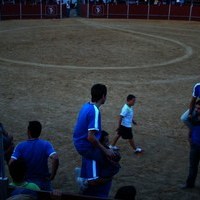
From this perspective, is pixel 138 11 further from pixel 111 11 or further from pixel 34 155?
pixel 34 155

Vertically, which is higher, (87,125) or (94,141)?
(87,125)

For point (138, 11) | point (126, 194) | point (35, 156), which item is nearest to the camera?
point (126, 194)

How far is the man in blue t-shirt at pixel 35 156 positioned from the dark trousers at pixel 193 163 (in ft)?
8.18

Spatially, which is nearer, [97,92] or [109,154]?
[109,154]

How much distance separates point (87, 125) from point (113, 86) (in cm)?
854

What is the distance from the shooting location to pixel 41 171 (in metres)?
5.26

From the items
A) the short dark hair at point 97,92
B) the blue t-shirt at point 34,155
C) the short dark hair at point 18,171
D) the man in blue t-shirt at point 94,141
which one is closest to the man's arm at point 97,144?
the man in blue t-shirt at point 94,141

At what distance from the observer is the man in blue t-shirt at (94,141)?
478 centimetres

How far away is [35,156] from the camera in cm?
518

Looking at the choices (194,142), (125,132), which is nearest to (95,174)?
(194,142)

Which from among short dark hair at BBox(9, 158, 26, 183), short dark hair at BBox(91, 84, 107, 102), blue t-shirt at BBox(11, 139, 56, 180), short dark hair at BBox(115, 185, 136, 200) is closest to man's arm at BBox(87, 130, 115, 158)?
short dark hair at BBox(91, 84, 107, 102)

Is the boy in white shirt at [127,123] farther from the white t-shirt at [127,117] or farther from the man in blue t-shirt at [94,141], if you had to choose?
the man in blue t-shirt at [94,141]

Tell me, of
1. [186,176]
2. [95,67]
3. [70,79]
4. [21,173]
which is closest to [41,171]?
[21,173]

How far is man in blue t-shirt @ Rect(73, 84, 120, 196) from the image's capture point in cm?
478
